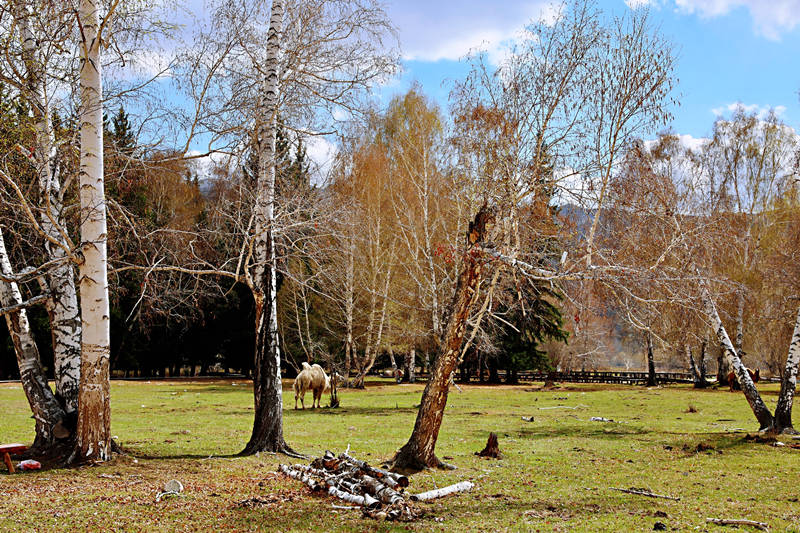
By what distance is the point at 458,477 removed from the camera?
8.84 meters

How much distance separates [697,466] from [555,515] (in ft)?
15.5

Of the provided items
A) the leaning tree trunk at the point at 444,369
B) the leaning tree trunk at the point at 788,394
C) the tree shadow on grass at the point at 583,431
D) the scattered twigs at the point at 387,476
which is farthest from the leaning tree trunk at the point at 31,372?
the leaning tree trunk at the point at 788,394

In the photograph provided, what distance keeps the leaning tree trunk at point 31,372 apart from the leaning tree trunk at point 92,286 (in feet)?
3.07

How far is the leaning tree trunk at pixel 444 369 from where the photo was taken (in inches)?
360

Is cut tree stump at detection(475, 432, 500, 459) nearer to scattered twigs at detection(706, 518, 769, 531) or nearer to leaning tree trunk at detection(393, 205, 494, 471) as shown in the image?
leaning tree trunk at detection(393, 205, 494, 471)

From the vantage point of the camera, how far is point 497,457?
10820 millimetres

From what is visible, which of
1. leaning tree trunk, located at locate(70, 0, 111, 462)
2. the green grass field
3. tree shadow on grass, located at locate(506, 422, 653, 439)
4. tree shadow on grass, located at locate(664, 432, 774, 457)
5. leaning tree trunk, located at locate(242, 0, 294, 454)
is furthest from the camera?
tree shadow on grass, located at locate(506, 422, 653, 439)

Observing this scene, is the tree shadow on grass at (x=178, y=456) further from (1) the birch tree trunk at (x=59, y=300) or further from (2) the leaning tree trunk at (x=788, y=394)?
(2) the leaning tree trunk at (x=788, y=394)

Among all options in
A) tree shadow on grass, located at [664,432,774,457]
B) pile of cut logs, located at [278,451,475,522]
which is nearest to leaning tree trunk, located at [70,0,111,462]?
pile of cut logs, located at [278,451,475,522]

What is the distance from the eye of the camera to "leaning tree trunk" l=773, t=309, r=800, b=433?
525 inches

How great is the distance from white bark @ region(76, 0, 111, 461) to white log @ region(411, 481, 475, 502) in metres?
A: 4.38

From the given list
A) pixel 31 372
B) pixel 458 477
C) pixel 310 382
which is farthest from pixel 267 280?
pixel 310 382

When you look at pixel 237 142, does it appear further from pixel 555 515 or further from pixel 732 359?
pixel 732 359

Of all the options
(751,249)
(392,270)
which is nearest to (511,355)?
(392,270)
